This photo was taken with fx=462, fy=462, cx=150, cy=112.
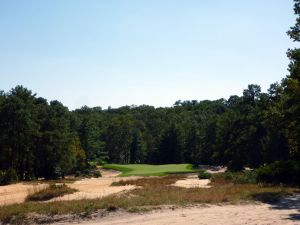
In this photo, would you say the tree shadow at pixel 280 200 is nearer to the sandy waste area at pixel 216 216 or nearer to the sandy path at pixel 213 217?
the sandy waste area at pixel 216 216

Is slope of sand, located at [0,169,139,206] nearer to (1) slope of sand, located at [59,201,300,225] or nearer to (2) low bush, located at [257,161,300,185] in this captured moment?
(1) slope of sand, located at [59,201,300,225]

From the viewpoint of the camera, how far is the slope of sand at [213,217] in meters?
15.1

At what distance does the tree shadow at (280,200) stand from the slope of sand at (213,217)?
68 centimetres

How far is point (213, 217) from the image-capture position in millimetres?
15820

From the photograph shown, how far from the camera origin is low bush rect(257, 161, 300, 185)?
27.3 m

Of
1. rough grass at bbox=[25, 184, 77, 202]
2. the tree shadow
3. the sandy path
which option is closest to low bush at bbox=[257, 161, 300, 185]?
the tree shadow

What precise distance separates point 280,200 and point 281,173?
8.14 m

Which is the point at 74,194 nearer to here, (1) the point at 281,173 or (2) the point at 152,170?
(1) the point at 281,173

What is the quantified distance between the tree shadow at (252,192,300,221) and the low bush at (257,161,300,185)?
5154mm

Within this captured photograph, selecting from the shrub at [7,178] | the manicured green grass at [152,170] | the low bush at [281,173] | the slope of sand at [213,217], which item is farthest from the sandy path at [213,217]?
the manicured green grass at [152,170]

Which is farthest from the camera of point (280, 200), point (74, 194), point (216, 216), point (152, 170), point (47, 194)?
point (152, 170)

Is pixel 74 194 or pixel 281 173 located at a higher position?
pixel 281 173

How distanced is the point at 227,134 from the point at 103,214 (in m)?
59.7

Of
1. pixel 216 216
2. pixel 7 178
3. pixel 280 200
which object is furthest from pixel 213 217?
pixel 7 178
